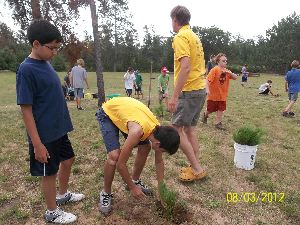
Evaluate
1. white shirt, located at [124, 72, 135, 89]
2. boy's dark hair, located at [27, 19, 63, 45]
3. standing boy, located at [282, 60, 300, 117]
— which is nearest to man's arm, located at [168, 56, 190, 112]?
boy's dark hair, located at [27, 19, 63, 45]

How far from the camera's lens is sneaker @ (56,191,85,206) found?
12.2 feet

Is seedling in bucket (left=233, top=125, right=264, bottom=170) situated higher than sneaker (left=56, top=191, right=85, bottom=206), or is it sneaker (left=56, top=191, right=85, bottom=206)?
seedling in bucket (left=233, top=125, right=264, bottom=170)

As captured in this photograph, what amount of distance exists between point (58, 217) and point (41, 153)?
35.2 inches

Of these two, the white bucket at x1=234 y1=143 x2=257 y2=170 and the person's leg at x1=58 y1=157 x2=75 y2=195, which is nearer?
the person's leg at x1=58 y1=157 x2=75 y2=195

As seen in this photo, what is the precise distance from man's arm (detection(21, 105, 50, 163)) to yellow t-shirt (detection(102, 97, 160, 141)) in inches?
33.6

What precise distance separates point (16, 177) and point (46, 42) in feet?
8.29

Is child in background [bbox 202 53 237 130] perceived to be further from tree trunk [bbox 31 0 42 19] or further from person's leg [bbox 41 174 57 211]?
tree trunk [bbox 31 0 42 19]

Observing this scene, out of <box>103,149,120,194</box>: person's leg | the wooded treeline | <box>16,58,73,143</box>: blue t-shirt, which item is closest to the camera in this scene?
<box>16,58,73,143</box>: blue t-shirt

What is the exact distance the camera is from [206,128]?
7.61m

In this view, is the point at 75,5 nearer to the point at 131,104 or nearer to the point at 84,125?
the point at 84,125

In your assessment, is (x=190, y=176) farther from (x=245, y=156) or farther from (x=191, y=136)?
(x=245, y=156)

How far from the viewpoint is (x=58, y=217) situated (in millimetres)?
3322

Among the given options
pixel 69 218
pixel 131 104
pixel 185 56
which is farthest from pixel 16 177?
pixel 185 56

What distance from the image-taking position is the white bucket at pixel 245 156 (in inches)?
189
